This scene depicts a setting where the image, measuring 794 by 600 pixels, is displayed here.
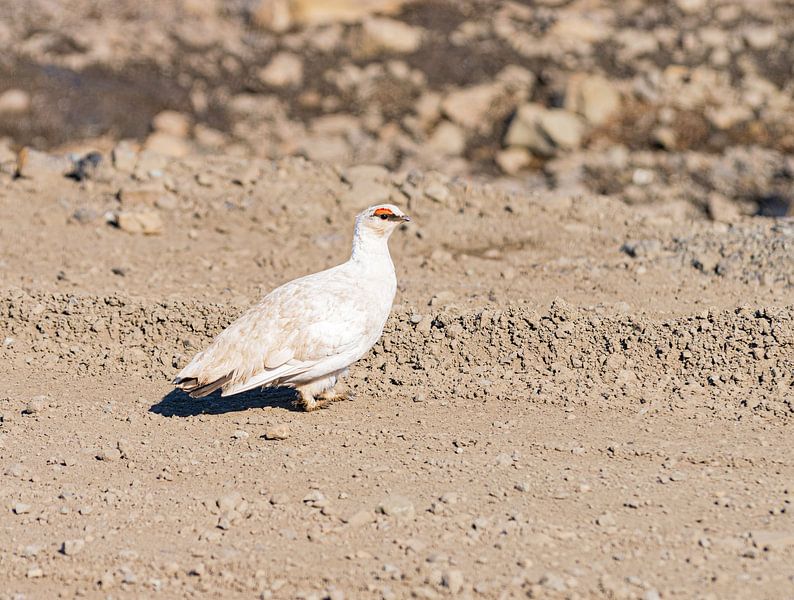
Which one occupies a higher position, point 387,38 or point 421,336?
point 387,38

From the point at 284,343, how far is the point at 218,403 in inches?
46.9

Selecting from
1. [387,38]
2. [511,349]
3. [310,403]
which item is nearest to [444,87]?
[387,38]

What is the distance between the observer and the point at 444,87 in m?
20.6

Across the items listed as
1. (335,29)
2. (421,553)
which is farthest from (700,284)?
(335,29)

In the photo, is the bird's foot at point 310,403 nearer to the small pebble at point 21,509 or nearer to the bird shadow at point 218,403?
the bird shadow at point 218,403

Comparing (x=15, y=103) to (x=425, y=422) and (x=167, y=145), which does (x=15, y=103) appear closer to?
(x=167, y=145)

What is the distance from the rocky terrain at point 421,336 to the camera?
634 cm

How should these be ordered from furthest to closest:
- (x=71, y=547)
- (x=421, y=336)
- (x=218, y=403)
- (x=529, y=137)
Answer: (x=529, y=137), (x=421, y=336), (x=218, y=403), (x=71, y=547)

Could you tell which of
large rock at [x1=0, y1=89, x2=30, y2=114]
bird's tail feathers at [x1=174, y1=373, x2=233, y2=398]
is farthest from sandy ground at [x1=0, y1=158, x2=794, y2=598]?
large rock at [x1=0, y1=89, x2=30, y2=114]

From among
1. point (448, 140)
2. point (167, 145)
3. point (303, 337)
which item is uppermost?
point (303, 337)

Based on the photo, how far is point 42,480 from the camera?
7.36 meters

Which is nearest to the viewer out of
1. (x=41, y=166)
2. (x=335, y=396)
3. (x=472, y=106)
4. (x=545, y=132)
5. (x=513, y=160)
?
(x=335, y=396)

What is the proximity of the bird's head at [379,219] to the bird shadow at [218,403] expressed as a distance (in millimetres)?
1545

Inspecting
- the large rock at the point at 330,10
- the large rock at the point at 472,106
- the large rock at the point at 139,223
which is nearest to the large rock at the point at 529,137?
the large rock at the point at 472,106
